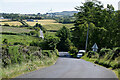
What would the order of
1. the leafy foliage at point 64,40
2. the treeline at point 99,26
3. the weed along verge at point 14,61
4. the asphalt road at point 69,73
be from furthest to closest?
the leafy foliage at point 64,40, the treeline at point 99,26, the weed along verge at point 14,61, the asphalt road at point 69,73

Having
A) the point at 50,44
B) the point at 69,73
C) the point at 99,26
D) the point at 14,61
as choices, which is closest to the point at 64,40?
the point at 99,26

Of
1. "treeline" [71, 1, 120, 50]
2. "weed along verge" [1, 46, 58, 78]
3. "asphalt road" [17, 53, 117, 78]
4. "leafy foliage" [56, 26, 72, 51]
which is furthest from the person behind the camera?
"leafy foliage" [56, 26, 72, 51]

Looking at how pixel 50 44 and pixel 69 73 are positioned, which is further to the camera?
pixel 50 44

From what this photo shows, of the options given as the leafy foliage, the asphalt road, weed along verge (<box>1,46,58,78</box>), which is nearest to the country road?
the asphalt road

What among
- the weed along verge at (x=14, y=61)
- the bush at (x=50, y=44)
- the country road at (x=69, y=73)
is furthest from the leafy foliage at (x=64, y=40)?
the weed along verge at (x=14, y=61)

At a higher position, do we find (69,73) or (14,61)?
(14,61)

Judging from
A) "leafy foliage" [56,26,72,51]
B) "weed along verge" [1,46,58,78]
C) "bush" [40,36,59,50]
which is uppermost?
"weed along verge" [1,46,58,78]

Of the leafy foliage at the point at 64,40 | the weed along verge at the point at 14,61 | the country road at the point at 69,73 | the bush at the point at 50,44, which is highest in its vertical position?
the weed along verge at the point at 14,61

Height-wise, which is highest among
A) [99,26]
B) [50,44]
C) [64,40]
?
[99,26]

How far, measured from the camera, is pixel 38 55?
20750mm

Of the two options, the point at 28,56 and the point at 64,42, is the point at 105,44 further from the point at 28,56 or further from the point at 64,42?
the point at 28,56

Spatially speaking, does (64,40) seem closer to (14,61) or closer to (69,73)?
(14,61)

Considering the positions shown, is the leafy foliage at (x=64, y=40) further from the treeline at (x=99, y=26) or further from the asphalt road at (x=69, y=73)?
the asphalt road at (x=69, y=73)

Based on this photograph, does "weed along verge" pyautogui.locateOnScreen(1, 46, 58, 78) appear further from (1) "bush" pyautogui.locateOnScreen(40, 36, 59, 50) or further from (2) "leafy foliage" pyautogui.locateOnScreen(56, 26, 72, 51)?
(2) "leafy foliage" pyautogui.locateOnScreen(56, 26, 72, 51)
